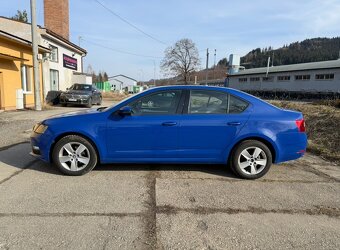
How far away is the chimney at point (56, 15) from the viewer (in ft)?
80.5

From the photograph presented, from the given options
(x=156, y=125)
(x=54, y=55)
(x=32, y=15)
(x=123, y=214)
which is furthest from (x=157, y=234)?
(x=54, y=55)

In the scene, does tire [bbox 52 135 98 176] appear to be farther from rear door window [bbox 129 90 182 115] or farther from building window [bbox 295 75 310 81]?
building window [bbox 295 75 310 81]

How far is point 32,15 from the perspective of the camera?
559 inches

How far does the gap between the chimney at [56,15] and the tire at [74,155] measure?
2366 centimetres

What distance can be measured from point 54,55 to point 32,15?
880 cm

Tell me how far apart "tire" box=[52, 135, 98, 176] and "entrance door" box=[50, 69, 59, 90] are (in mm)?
18846

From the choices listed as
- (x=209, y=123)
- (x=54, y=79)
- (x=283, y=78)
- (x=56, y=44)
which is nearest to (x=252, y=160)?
(x=209, y=123)

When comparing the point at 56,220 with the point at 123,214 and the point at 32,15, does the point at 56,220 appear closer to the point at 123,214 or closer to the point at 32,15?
the point at 123,214

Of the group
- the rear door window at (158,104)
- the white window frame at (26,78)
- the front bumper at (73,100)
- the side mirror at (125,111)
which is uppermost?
the white window frame at (26,78)

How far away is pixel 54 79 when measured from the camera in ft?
73.7

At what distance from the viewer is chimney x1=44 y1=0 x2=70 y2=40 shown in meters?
24.5

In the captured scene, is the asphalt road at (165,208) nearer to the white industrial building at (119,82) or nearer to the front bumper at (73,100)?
the front bumper at (73,100)

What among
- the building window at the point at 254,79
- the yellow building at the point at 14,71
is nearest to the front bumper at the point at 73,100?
the yellow building at the point at 14,71

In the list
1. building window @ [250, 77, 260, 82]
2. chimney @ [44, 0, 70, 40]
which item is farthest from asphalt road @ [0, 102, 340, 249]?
building window @ [250, 77, 260, 82]
